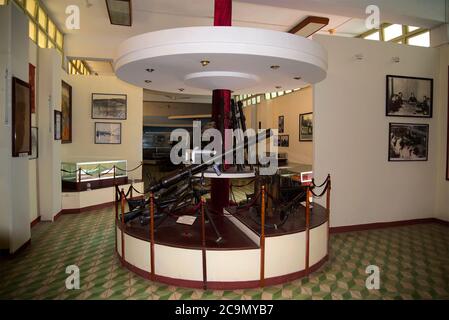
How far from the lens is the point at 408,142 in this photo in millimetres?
8547

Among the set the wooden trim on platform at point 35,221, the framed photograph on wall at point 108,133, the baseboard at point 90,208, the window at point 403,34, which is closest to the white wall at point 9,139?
the wooden trim on platform at point 35,221

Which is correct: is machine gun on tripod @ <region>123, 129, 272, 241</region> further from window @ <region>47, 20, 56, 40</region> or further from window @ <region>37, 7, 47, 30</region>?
window @ <region>47, 20, 56, 40</region>

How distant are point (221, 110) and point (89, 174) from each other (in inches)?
243

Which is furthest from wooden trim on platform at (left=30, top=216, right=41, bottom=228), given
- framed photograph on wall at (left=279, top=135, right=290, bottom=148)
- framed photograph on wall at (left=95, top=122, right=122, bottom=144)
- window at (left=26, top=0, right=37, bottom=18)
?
framed photograph on wall at (left=279, top=135, right=290, bottom=148)

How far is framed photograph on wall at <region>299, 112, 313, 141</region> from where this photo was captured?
14.4 meters

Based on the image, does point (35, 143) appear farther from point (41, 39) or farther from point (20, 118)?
point (41, 39)

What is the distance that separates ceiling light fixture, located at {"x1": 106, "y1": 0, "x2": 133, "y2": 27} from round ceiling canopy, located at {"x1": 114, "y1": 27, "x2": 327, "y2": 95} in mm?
3955

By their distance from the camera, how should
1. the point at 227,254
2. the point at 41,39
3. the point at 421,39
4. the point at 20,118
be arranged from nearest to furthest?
the point at 227,254, the point at 20,118, the point at 41,39, the point at 421,39

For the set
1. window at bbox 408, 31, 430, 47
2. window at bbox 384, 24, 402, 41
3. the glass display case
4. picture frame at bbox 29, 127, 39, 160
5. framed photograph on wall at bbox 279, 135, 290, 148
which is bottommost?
the glass display case

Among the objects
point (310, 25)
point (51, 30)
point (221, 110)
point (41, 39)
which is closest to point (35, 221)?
point (41, 39)

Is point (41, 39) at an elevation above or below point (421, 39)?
below

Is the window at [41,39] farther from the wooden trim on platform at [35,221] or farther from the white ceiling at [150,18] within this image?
the wooden trim on platform at [35,221]

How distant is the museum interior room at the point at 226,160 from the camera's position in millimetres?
4691
